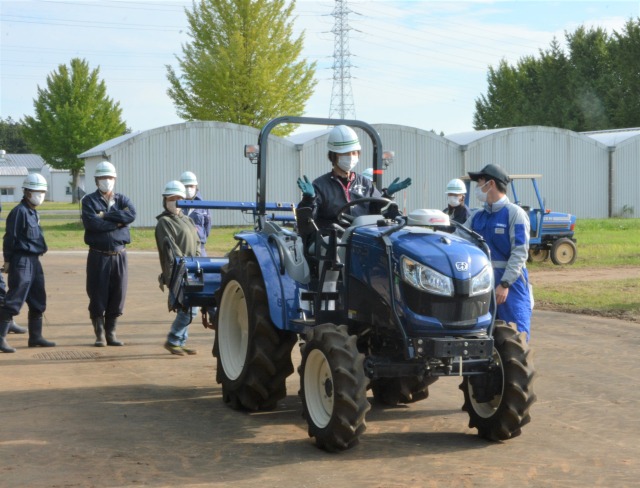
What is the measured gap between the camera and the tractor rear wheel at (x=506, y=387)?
265 inches

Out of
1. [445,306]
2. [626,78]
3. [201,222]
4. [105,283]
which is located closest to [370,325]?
[445,306]

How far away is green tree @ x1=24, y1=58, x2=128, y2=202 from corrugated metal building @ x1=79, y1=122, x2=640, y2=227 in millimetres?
21195

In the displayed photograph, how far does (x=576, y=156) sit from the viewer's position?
44.0 meters

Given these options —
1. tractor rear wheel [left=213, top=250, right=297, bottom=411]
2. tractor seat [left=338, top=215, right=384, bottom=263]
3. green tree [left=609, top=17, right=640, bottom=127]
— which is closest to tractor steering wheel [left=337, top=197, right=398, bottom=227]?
tractor seat [left=338, top=215, right=384, bottom=263]

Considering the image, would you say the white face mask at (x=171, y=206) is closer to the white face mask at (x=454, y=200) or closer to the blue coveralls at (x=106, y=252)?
the blue coveralls at (x=106, y=252)

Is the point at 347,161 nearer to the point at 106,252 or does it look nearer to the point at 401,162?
the point at 106,252

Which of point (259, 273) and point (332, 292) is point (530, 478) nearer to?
point (332, 292)

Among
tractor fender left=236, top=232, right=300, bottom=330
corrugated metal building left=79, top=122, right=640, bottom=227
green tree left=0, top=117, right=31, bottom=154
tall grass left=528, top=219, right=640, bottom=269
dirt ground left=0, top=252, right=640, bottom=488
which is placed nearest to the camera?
dirt ground left=0, top=252, right=640, bottom=488

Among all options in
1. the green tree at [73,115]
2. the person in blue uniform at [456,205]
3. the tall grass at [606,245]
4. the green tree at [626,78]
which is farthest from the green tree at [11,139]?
the person in blue uniform at [456,205]

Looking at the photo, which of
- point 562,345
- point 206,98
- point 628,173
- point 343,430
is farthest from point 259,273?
point 628,173

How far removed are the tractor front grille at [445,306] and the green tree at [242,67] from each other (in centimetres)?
3785

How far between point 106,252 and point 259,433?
16.2 feet

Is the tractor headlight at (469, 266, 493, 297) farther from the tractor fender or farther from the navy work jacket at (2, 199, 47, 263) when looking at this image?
the navy work jacket at (2, 199, 47, 263)

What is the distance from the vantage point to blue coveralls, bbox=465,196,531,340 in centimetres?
793
